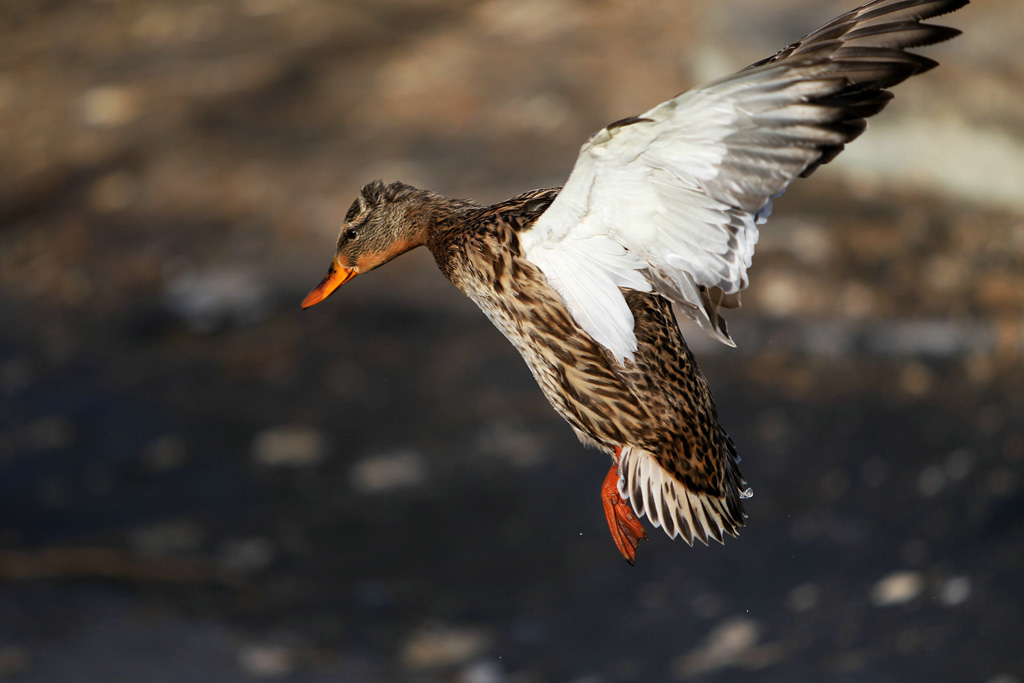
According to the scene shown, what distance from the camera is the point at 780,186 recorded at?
152 cm

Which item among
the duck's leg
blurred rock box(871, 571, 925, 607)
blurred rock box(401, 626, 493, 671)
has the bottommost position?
blurred rock box(871, 571, 925, 607)

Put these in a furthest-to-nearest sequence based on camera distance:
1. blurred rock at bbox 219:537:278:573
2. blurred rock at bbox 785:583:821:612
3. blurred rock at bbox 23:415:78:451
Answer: blurred rock at bbox 785:583:821:612 → blurred rock at bbox 219:537:278:573 → blurred rock at bbox 23:415:78:451

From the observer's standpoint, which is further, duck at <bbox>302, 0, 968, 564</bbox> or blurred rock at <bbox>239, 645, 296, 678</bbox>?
blurred rock at <bbox>239, 645, 296, 678</bbox>

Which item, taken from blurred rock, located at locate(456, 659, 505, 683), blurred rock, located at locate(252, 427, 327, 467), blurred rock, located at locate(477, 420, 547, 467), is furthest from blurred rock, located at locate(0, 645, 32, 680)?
blurred rock, located at locate(477, 420, 547, 467)

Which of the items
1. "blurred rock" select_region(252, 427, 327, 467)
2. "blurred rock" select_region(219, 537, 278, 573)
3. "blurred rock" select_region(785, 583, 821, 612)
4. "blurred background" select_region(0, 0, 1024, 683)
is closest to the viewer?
"blurred background" select_region(0, 0, 1024, 683)

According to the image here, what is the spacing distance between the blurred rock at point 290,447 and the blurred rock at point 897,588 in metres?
3.12

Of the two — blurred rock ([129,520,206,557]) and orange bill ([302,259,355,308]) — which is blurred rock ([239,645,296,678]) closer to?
blurred rock ([129,520,206,557])

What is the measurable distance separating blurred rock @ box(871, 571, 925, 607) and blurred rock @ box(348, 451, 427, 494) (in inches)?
102

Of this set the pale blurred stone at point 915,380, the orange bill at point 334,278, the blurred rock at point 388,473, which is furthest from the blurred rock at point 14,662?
the pale blurred stone at point 915,380

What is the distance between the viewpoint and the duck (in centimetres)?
Answer: 151

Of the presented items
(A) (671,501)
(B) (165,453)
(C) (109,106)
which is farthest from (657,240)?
(B) (165,453)

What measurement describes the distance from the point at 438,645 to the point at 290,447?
1.38 m

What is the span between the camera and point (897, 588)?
5551 millimetres

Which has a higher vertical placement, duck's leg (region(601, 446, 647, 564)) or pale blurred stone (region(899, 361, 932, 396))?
pale blurred stone (region(899, 361, 932, 396))
